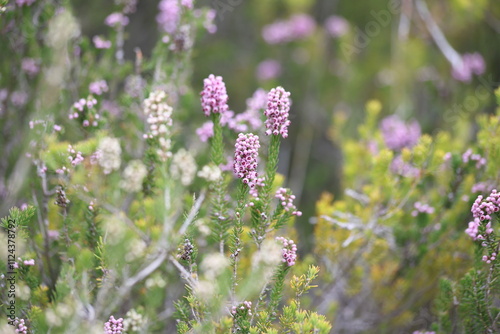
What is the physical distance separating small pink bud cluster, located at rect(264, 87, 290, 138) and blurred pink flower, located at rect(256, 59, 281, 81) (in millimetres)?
3011

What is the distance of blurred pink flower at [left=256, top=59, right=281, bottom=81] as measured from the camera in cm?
467

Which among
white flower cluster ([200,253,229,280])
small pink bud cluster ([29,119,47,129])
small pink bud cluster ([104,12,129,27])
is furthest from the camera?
small pink bud cluster ([104,12,129,27])

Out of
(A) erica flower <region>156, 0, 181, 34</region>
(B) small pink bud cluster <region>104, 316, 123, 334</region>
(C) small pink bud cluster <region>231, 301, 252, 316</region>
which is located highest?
(A) erica flower <region>156, 0, 181, 34</region>

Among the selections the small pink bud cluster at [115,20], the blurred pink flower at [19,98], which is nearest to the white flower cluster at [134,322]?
the small pink bud cluster at [115,20]

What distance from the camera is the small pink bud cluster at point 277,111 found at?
1597mm

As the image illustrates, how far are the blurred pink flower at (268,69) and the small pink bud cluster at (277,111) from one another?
301 cm

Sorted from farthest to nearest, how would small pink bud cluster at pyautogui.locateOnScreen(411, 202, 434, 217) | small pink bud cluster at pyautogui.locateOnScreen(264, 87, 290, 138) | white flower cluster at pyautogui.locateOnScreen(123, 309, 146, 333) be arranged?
small pink bud cluster at pyautogui.locateOnScreen(411, 202, 434, 217), small pink bud cluster at pyautogui.locateOnScreen(264, 87, 290, 138), white flower cluster at pyautogui.locateOnScreen(123, 309, 146, 333)

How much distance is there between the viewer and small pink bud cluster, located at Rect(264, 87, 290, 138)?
1.60 meters

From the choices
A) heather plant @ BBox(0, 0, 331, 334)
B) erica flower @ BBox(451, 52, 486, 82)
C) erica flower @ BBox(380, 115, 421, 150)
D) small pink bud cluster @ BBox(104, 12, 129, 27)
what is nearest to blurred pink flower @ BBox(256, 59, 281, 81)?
erica flower @ BBox(380, 115, 421, 150)

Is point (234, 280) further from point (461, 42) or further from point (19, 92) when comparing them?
point (461, 42)

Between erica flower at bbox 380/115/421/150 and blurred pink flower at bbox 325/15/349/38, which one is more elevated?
blurred pink flower at bbox 325/15/349/38

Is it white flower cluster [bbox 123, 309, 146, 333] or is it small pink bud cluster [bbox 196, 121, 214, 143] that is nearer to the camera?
white flower cluster [bbox 123, 309, 146, 333]

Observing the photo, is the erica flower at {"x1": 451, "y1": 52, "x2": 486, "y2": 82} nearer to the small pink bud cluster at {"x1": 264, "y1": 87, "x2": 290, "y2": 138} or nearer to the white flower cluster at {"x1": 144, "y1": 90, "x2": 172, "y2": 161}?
the small pink bud cluster at {"x1": 264, "y1": 87, "x2": 290, "y2": 138}

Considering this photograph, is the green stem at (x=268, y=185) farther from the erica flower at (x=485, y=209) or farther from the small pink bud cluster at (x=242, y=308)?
the erica flower at (x=485, y=209)
